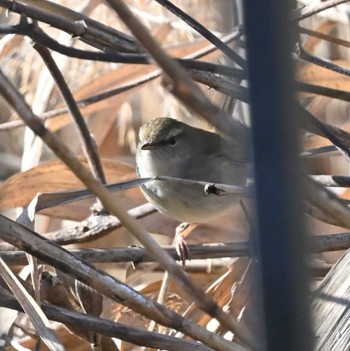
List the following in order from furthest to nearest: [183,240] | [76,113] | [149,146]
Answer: [149,146] → [183,240] → [76,113]

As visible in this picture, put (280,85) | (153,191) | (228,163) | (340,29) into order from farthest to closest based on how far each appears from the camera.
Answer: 1. (340,29)
2. (228,163)
3. (153,191)
4. (280,85)

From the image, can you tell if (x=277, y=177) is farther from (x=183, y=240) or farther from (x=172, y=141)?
(x=172, y=141)

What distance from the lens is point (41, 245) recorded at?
1.00 metres

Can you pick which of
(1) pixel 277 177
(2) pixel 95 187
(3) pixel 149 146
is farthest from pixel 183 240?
(1) pixel 277 177

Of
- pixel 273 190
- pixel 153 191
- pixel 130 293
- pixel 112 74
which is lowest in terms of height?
pixel 153 191

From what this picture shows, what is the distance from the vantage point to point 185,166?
2.19 metres

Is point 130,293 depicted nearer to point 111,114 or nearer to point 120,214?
point 120,214

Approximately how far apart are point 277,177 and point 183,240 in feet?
4.92

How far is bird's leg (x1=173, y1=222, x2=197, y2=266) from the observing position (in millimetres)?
1706

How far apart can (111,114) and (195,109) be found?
6.84 ft

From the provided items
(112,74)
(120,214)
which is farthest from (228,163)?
(120,214)

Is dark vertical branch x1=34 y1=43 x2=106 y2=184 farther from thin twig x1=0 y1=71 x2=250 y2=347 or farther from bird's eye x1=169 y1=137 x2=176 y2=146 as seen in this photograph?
thin twig x1=0 y1=71 x2=250 y2=347

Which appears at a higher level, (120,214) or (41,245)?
(120,214)

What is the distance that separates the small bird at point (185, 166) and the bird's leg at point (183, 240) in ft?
0.27
